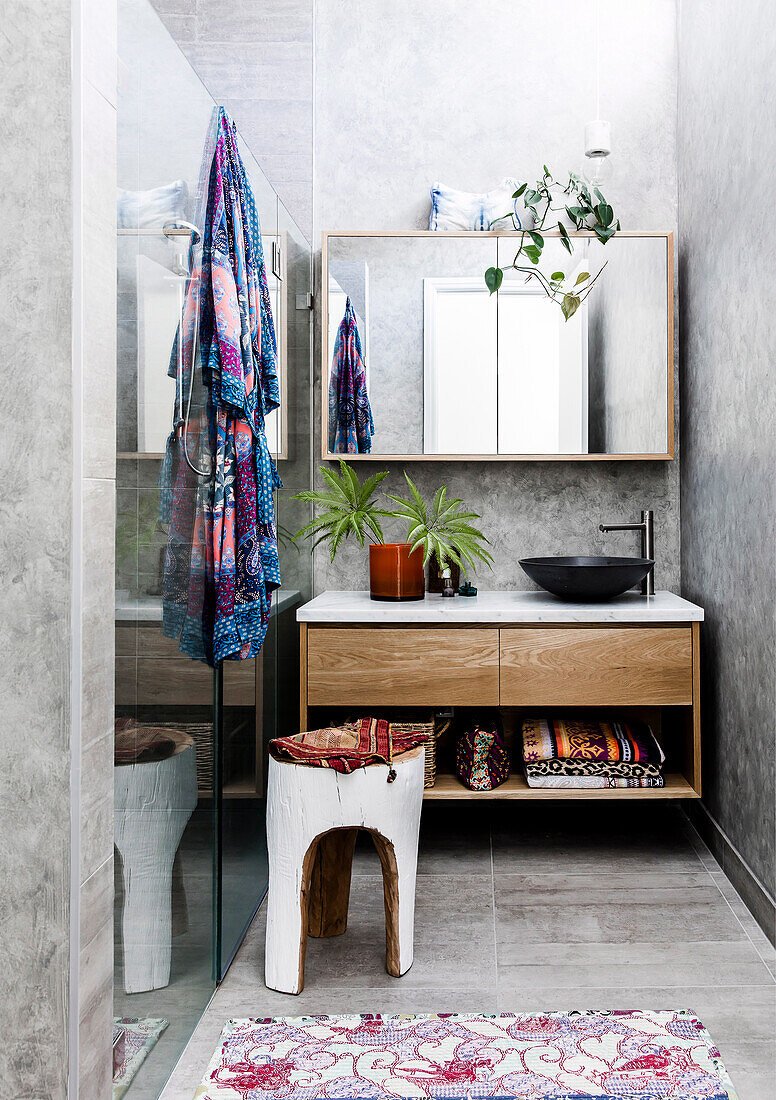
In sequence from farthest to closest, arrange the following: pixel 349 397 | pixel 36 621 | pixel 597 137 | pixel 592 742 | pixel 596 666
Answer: pixel 349 397 < pixel 597 137 < pixel 592 742 < pixel 596 666 < pixel 36 621

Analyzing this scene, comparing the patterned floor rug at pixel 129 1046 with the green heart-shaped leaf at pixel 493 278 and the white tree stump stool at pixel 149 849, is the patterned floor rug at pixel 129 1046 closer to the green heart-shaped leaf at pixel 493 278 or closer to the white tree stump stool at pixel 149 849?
the white tree stump stool at pixel 149 849

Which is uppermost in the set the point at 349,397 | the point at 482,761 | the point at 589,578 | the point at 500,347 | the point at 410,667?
the point at 500,347

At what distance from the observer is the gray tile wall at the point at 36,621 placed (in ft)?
3.38

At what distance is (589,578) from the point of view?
8.28 feet

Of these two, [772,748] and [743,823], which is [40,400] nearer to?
[772,748]

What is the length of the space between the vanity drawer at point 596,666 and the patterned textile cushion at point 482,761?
19 centimetres

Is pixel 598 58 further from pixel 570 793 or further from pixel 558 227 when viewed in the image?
pixel 570 793

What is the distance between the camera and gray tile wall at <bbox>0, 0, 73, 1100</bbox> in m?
1.03

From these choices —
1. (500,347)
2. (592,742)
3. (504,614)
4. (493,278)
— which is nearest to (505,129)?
(493,278)

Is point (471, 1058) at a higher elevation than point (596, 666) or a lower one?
lower

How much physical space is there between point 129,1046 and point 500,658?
4.72 feet

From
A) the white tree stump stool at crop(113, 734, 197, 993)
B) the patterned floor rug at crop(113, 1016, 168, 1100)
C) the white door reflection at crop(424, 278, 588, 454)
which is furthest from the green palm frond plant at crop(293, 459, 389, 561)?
the patterned floor rug at crop(113, 1016, 168, 1100)

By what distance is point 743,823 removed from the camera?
89.1 inches

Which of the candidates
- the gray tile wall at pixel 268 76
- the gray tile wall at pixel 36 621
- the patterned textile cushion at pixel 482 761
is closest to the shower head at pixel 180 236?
the gray tile wall at pixel 36 621
